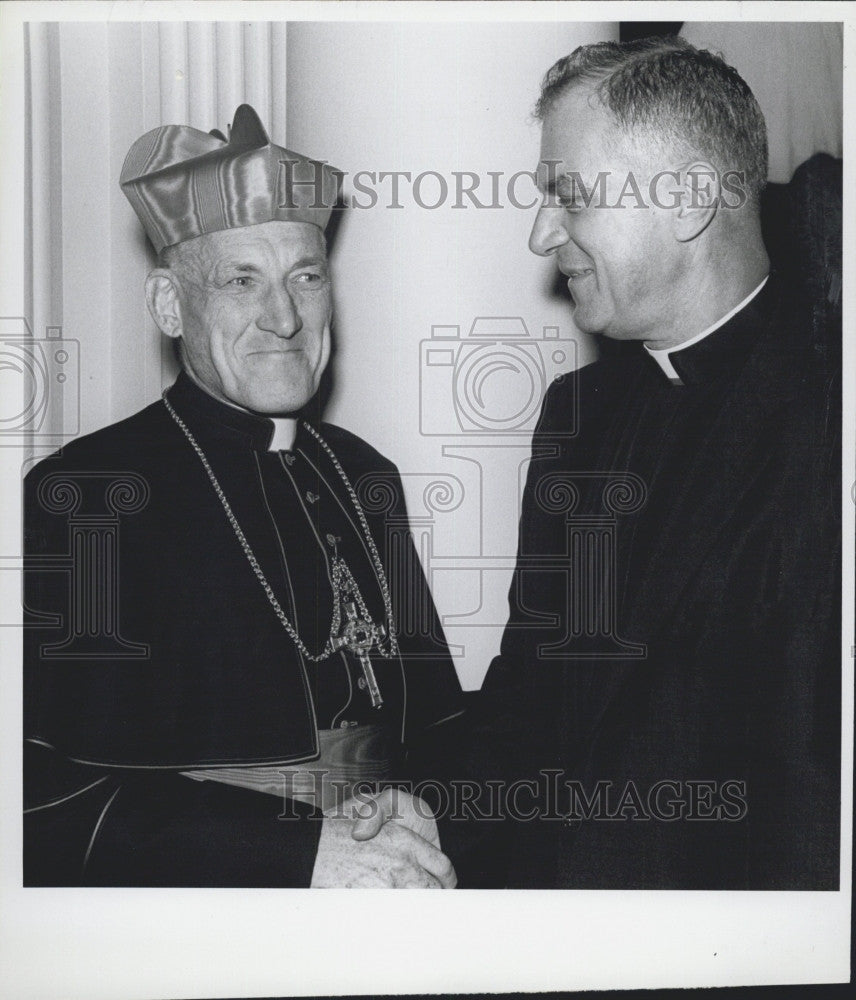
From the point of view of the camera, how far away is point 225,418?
2.30 metres

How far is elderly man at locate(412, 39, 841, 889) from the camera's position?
2320 mm

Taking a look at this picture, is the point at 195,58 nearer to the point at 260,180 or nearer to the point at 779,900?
the point at 260,180

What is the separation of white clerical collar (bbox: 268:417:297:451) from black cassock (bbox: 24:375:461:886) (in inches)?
0.6

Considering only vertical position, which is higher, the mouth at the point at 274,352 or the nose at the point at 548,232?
the nose at the point at 548,232

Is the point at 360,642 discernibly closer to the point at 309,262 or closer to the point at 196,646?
the point at 196,646

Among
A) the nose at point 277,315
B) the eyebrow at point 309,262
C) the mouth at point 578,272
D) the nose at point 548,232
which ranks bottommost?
the nose at point 277,315

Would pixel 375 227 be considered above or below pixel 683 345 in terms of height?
above

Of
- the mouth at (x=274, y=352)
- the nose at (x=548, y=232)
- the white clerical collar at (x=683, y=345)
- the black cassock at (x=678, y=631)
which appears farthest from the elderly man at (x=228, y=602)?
the white clerical collar at (x=683, y=345)

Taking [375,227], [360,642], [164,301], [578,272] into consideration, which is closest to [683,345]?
[578,272]

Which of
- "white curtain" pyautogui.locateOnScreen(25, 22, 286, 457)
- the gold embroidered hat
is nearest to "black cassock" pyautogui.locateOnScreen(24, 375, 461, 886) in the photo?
"white curtain" pyautogui.locateOnScreen(25, 22, 286, 457)

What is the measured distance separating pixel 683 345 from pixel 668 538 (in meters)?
0.40

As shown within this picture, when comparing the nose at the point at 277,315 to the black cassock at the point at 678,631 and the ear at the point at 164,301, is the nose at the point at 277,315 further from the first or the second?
the black cassock at the point at 678,631

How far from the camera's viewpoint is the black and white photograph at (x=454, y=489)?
232cm

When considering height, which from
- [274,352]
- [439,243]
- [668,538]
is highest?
[439,243]
